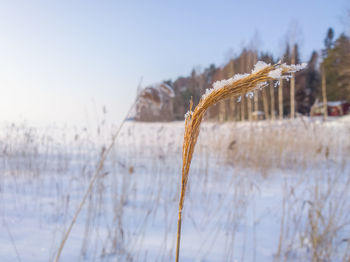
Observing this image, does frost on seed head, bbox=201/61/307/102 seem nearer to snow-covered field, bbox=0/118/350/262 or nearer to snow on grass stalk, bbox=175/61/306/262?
snow on grass stalk, bbox=175/61/306/262

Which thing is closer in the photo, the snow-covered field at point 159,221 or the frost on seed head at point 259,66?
the frost on seed head at point 259,66

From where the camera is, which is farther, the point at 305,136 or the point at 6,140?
the point at 305,136

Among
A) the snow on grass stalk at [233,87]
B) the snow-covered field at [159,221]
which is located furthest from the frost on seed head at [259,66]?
the snow-covered field at [159,221]

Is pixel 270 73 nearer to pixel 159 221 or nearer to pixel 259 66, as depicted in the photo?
pixel 259 66

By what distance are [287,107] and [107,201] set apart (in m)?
15.0

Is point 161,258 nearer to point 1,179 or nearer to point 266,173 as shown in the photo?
point 1,179

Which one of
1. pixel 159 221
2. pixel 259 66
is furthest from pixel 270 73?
pixel 159 221

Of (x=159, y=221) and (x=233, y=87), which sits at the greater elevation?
(x=233, y=87)

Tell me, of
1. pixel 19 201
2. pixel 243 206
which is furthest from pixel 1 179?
pixel 243 206

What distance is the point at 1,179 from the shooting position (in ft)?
8.94

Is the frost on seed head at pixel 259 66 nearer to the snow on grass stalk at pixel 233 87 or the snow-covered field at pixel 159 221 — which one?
the snow on grass stalk at pixel 233 87

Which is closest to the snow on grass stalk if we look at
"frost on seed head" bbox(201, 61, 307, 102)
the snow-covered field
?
"frost on seed head" bbox(201, 61, 307, 102)

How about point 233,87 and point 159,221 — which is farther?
point 159,221

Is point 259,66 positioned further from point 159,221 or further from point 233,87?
point 159,221
